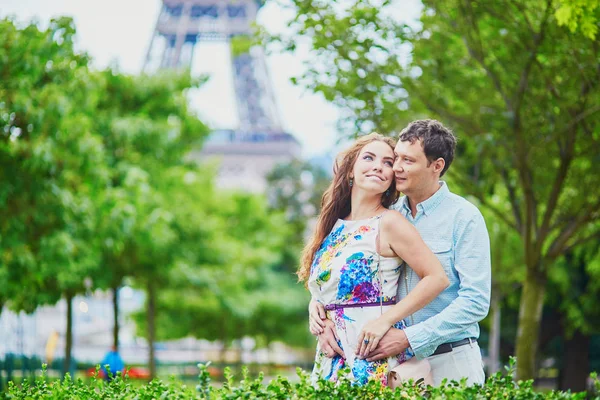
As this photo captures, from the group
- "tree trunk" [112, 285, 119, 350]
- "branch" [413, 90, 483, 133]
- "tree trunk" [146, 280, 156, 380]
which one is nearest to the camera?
"branch" [413, 90, 483, 133]

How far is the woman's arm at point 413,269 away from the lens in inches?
134

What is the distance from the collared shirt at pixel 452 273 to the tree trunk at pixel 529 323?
18.1 ft

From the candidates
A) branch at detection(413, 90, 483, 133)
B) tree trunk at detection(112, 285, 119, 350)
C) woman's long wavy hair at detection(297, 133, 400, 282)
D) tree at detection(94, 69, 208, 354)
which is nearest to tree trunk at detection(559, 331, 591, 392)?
tree at detection(94, 69, 208, 354)

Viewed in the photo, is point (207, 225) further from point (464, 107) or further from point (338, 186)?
point (338, 186)

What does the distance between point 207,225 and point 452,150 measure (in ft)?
54.4

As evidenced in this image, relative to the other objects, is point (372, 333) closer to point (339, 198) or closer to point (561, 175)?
point (339, 198)

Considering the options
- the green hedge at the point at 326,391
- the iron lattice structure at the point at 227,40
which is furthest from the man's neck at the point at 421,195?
the iron lattice structure at the point at 227,40

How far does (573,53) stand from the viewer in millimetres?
7309

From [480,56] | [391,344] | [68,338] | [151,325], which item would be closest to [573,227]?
[480,56]

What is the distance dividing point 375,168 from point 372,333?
2.59 feet

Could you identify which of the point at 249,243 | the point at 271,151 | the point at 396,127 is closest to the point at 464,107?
the point at 396,127

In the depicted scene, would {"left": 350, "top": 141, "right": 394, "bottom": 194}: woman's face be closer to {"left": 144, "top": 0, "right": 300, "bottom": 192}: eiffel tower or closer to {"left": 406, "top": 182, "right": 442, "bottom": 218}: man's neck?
{"left": 406, "top": 182, "right": 442, "bottom": 218}: man's neck

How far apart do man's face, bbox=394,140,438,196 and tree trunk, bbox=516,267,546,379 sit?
5.64 meters

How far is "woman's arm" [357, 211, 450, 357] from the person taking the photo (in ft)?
11.2
